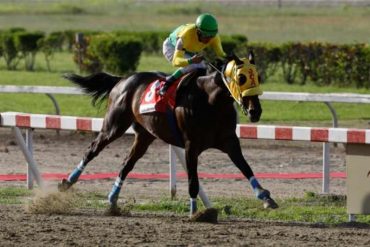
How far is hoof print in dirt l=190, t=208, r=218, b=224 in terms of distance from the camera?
9.52 metres

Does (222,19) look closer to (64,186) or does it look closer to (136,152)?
(136,152)

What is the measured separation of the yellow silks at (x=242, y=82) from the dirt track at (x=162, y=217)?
3.34 feet

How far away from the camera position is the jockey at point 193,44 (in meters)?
9.96

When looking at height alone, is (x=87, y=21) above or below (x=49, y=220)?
below

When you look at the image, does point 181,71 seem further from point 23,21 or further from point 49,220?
point 23,21

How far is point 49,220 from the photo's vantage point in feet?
31.8

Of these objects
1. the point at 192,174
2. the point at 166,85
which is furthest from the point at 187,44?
the point at 192,174

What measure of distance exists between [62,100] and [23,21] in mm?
27422

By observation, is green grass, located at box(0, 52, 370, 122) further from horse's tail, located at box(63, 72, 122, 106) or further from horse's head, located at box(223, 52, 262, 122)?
horse's head, located at box(223, 52, 262, 122)

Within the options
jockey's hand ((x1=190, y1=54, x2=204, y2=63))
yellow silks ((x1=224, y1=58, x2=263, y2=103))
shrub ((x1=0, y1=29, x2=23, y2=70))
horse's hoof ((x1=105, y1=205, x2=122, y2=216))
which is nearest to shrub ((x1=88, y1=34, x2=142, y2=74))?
shrub ((x1=0, y1=29, x2=23, y2=70))

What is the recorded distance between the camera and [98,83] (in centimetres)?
1130

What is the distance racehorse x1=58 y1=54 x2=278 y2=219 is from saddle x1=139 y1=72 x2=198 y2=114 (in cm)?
3

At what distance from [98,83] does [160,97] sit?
127 cm

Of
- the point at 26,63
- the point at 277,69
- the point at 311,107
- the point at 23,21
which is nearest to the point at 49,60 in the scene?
the point at 26,63
